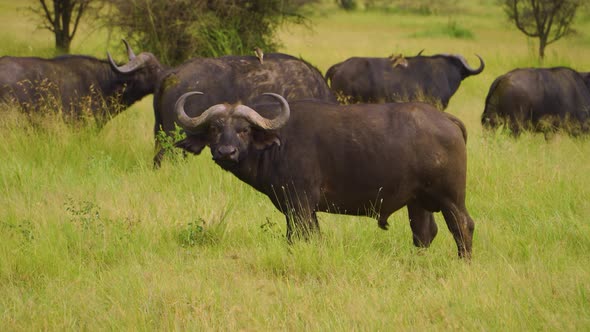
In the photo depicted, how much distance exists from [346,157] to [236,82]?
11.0ft

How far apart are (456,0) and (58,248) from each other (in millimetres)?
50405

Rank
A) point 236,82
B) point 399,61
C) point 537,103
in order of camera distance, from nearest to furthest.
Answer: point 236,82 → point 537,103 → point 399,61

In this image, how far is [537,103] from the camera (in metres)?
11.9

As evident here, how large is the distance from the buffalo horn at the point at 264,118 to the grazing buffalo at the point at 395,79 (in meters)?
7.26

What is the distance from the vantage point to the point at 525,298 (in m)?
4.77

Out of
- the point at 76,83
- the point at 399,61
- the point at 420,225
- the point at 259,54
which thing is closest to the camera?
the point at 420,225

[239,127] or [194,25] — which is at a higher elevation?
[239,127]

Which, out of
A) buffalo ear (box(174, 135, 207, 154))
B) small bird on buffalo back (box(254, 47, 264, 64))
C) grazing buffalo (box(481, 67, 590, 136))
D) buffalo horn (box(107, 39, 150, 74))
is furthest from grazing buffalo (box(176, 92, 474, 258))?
grazing buffalo (box(481, 67, 590, 136))

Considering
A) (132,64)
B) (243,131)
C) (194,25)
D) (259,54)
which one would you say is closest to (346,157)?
(243,131)

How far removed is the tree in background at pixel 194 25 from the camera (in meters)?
15.5

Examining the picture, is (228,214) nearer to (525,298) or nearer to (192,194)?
(192,194)

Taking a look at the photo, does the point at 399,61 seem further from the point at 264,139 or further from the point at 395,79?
the point at 264,139

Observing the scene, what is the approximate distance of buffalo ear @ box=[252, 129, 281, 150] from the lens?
18.9ft

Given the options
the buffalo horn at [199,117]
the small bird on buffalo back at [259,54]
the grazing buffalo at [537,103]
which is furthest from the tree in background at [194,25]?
the buffalo horn at [199,117]
